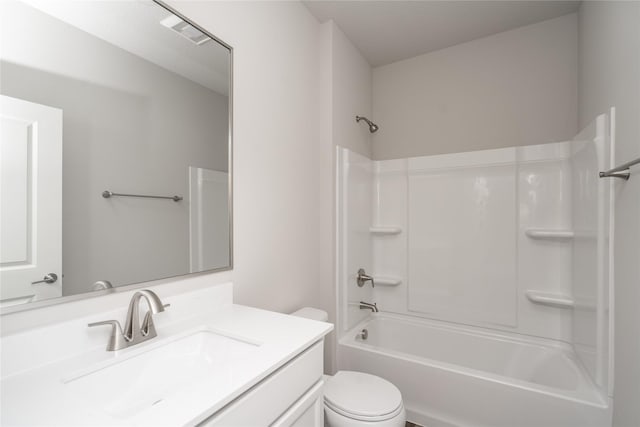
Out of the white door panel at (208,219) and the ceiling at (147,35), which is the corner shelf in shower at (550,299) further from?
the ceiling at (147,35)

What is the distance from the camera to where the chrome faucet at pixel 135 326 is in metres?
0.87

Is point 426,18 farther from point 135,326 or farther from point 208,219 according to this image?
point 135,326

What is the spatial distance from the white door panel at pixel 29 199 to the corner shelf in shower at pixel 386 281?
2054 millimetres

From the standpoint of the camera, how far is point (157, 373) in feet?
2.90

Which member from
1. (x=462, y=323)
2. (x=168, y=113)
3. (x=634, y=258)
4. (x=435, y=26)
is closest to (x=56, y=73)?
(x=168, y=113)

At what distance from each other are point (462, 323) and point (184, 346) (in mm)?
1962

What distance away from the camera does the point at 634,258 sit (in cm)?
115

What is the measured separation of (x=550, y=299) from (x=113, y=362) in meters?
2.33

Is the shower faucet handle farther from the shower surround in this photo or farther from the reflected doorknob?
the reflected doorknob

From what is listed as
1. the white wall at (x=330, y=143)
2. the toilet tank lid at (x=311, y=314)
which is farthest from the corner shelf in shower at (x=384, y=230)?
the toilet tank lid at (x=311, y=314)

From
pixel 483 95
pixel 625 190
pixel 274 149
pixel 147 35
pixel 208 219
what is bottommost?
pixel 208 219

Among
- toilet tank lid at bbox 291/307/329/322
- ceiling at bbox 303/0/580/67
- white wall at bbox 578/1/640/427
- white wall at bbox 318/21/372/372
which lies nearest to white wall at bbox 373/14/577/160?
ceiling at bbox 303/0/580/67

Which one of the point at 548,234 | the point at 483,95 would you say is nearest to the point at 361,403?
the point at 548,234

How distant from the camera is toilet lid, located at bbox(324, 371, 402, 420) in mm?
1265
